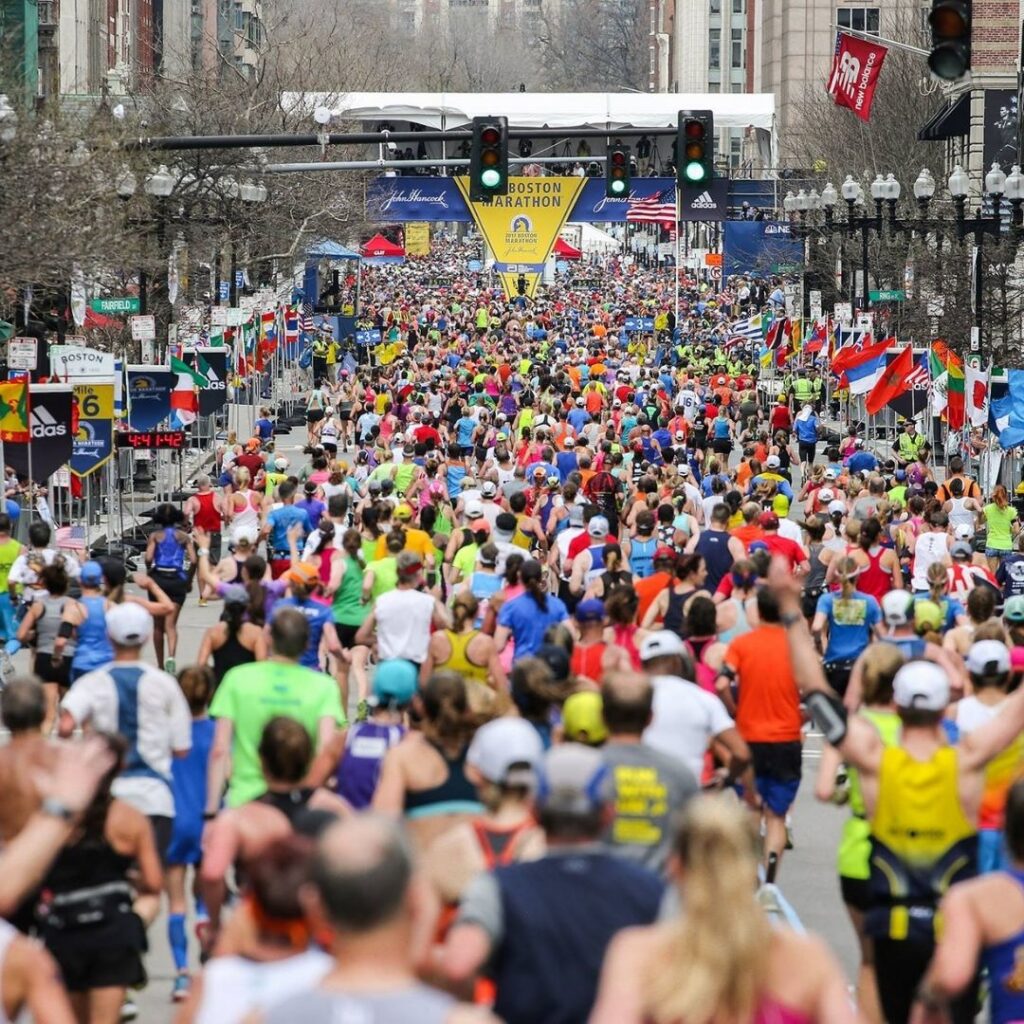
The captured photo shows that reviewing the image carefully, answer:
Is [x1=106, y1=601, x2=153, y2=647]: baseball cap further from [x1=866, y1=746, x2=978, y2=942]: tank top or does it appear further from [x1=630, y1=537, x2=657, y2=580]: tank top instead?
[x1=630, y1=537, x2=657, y2=580]: tank top

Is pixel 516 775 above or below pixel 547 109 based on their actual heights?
below

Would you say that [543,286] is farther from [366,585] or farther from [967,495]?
[366,585]

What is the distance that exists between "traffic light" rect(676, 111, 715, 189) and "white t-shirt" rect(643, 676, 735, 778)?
16.3 metres

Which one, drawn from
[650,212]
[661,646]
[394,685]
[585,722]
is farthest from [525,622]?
[650,212]

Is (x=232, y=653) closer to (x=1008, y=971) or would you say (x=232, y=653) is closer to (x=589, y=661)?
(x=589, y=661)

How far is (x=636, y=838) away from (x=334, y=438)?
28.5 metres

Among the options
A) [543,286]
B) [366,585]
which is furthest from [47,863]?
[543,286]

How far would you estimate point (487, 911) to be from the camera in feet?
18.8

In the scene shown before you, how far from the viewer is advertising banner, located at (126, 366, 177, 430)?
2728 cm

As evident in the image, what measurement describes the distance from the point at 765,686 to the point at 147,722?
3123 millimetres

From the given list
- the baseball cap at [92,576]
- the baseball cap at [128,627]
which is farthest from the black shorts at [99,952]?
the baseball cap at [92,576]

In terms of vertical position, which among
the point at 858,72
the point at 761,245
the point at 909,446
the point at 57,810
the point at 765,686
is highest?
the point at 858,72

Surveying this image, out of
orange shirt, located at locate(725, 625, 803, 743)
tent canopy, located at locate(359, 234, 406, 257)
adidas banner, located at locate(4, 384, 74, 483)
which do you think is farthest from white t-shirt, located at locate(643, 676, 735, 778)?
tent canopy, located at locate(359, 234, 406, 257)

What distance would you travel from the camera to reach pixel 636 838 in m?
7.16
